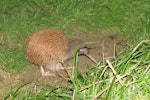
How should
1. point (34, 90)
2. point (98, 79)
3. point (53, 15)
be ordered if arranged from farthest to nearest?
point (53, 15) → point (34, 90) → point (98, 79)

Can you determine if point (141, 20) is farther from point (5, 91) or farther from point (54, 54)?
point (5, 91)

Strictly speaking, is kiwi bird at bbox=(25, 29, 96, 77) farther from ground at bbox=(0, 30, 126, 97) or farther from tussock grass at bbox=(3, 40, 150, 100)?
tussock grass at bbox=(3, 40, 150, 100)

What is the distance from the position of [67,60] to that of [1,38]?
87 centimetres

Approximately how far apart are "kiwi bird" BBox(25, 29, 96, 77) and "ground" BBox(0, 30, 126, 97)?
109 mm

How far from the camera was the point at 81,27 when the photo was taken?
5570 mm

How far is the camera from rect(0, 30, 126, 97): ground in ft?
14.8

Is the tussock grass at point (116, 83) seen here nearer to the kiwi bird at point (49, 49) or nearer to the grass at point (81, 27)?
the grass at point (81, 27)

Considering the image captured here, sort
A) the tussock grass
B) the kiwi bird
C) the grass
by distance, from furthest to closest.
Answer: the kiwi bird < the grass < the tussock grass

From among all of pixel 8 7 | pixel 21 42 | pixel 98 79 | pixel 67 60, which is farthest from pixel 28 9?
pixel 98 79

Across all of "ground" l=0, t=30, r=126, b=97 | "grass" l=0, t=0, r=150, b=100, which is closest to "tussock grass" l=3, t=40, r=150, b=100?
"grass" l=0, t=0, r=150, b=100

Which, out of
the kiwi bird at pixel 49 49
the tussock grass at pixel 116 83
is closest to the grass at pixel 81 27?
the tussock grass at pixel 116 83

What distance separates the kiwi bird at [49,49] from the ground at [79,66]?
109mm

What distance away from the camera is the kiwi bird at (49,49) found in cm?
450

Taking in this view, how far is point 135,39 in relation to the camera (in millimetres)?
5305
